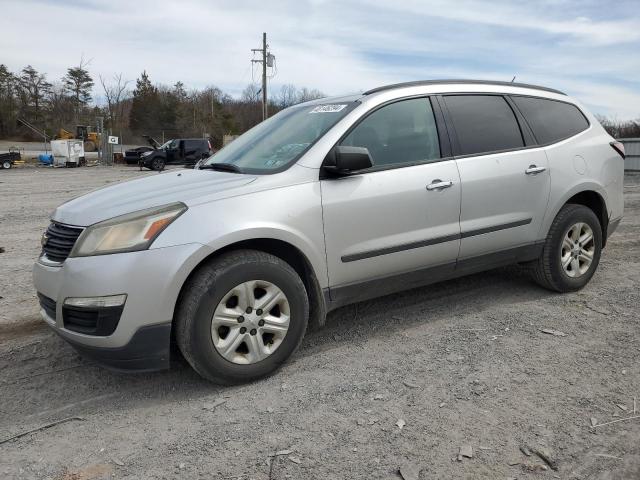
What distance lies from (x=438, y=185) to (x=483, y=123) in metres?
0.82

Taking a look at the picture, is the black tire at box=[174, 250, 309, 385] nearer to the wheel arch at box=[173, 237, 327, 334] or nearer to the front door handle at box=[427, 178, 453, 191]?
the wheel arch at box=[173, 237, 327, 334]

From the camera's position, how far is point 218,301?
2.90 metres

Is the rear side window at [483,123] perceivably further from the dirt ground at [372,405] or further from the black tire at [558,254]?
the dirt ground at [372,405]

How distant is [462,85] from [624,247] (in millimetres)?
3653

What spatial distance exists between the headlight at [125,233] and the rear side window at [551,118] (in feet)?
10.0

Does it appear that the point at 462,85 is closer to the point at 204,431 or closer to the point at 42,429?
the point at 204,431

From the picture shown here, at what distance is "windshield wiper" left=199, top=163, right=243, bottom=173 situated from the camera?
3614 millimetres

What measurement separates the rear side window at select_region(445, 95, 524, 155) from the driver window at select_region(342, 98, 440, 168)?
246 millimetres

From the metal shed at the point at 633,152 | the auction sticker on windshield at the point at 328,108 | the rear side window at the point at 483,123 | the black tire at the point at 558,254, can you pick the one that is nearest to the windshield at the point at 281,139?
the auction sticker on windshield at the point at 328,108

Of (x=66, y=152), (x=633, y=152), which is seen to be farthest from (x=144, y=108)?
(x=633, y=152)

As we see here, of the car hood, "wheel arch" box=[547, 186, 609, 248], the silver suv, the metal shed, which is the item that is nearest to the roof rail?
the silver suv

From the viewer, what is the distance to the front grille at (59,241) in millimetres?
2936

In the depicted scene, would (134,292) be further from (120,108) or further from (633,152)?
(120,108)

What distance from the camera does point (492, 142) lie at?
13.4 ft
